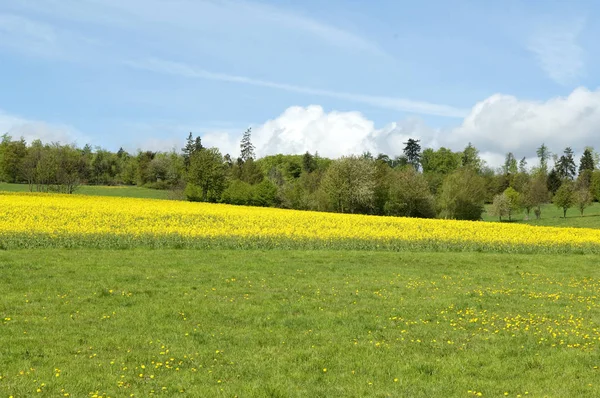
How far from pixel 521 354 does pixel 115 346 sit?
7.95 m

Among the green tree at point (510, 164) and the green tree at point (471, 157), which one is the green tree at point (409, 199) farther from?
the green tree at point (510, 164)

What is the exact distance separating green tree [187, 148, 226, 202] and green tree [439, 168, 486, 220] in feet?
113

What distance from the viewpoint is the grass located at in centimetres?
840

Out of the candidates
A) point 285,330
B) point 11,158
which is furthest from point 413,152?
point 285,330

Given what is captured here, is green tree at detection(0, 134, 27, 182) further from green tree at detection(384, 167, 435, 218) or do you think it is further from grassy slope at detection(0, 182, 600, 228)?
green tree at detection(384, 167, 435, 218)

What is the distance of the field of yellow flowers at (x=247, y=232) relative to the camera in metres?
26.3

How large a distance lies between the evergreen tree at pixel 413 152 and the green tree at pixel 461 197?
71.1 m

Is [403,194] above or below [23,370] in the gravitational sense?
above

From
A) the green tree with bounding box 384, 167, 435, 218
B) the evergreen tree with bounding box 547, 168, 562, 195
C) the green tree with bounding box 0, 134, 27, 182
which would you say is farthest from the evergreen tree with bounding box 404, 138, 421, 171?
the green tree with bounding box 0, 134, 27, 182

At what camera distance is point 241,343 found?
10531mm

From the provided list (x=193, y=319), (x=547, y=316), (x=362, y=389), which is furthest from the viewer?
(x=547, y=316)

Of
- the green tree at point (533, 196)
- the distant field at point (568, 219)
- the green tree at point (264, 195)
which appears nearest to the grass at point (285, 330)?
the green tree at point (264, 195)

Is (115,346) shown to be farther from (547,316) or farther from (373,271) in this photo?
(373,271)

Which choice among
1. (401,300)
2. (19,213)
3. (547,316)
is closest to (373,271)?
(401,300)
